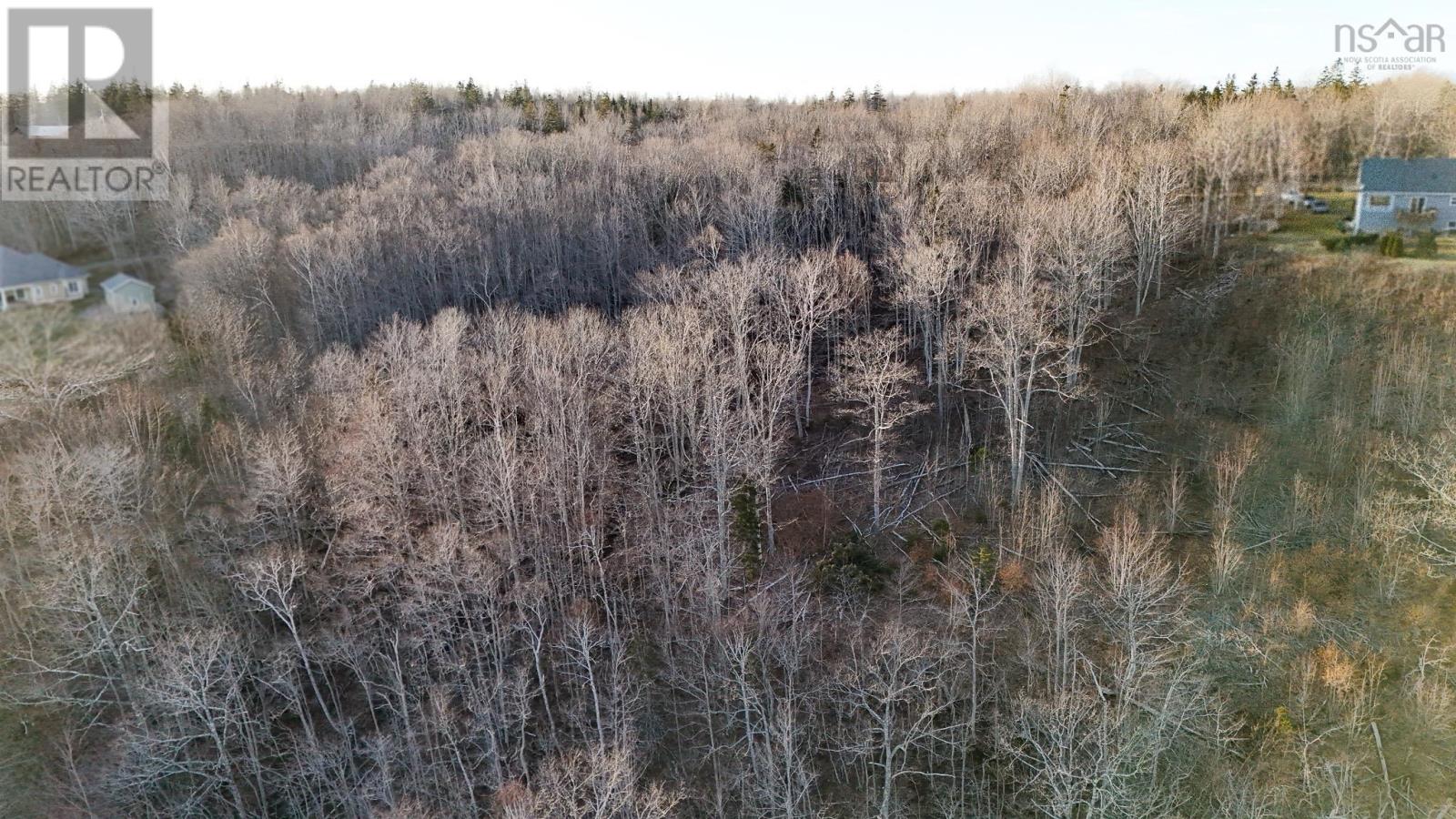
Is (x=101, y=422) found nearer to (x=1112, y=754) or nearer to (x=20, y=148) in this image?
(x=20, y=148)

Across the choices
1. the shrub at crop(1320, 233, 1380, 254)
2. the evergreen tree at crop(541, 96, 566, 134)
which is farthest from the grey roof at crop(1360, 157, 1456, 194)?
the evergreen tree at crop(541, 96, 566, 134)

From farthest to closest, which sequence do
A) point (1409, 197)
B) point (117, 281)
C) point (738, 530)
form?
point (1409, 197), point (738, 530), point (117, 281)

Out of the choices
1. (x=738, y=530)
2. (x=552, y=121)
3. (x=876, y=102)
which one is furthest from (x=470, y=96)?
(x=738, y=530)

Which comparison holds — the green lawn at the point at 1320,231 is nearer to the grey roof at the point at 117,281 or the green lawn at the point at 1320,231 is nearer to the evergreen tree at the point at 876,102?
the evergreen tree at the point at 876,102

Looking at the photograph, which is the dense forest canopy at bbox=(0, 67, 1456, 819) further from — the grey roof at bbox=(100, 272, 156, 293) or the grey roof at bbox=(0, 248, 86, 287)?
the grey roof at bbox=(100, 272, 156, 293)

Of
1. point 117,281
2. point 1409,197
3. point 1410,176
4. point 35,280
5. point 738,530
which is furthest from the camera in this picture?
point 1410,176

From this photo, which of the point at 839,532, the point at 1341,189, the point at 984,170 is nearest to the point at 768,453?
the point at 839,532

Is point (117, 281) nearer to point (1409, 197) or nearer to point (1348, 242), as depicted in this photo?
point (1348, 242)
